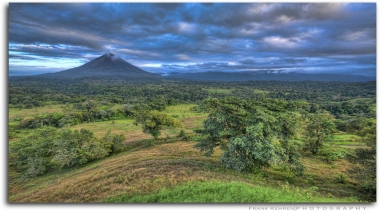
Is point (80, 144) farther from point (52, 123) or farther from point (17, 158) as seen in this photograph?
point (52, 123)

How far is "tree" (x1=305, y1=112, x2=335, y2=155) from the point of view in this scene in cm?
1797

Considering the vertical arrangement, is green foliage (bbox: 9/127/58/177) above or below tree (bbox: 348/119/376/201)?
below

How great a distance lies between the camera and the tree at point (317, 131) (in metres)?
18.0

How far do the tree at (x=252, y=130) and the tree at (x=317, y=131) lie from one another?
10519 mm

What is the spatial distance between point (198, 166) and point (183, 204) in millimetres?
3353

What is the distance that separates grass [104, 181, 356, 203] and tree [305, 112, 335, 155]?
1318 centimetres

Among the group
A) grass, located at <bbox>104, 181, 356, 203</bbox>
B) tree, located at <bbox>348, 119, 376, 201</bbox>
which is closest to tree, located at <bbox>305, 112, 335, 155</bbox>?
tree, located at <bbox>348, 119, 376, 201</bbox>

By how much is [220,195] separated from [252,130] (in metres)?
2.91

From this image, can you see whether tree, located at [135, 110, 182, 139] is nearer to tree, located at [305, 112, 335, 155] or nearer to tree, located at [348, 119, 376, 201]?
tree, located at [305, 112, 335, 155]

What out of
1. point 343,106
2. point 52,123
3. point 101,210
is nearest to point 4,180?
point 101,210

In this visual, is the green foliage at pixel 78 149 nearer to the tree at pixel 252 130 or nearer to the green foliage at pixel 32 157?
the green foliage at pixel 32 157

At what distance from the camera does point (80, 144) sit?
18484 mm

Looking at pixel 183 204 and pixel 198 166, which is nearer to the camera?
pixel 183 204

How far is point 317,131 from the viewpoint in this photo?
18578 millimetres
